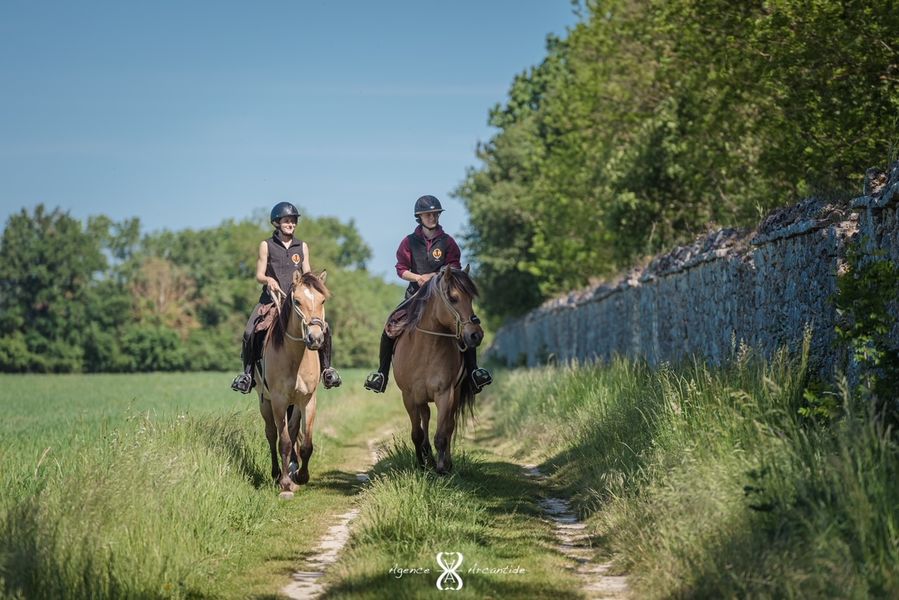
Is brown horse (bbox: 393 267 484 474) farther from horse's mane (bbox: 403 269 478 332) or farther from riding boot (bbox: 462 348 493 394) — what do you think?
riding boot (bbox: 462 348 493 394)

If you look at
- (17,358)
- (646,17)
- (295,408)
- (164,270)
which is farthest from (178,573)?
(164,270)

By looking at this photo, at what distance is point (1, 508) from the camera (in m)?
7.65

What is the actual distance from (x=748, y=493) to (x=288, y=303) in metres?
6.04

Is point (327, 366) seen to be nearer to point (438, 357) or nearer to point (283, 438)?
point (283, 438)

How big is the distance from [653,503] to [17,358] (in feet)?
242

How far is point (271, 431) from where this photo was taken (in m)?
12.0

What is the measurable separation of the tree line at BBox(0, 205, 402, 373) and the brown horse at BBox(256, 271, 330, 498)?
68366mm

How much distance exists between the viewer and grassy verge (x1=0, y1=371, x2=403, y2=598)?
21.4 ft

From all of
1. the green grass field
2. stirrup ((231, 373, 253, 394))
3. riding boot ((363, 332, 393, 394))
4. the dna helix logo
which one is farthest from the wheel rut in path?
stirrup ((231, 373, 253, 394))

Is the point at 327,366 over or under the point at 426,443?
over

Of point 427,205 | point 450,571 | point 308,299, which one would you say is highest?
point 427,205

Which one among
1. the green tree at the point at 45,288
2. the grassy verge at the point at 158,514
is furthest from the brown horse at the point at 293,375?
the green tree at the point at 45,288

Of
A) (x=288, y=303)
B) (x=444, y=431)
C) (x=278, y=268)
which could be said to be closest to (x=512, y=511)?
(x=444, y=431)

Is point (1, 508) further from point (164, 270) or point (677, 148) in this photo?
point (164, 270)
